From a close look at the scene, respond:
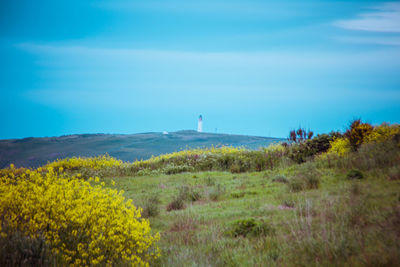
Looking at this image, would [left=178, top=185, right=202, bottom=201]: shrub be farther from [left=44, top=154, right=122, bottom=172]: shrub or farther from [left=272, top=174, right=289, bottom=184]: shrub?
[left=44, top=154, right=122, bottom=172]: shrub

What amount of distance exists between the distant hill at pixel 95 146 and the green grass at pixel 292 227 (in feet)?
85.7

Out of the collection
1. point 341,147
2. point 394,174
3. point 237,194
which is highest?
point 341,147

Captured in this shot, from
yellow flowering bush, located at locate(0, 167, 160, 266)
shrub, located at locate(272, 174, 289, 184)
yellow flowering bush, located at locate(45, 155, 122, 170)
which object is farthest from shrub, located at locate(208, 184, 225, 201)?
yellow flowering bush, located at locate(45, 155, 122, 170)

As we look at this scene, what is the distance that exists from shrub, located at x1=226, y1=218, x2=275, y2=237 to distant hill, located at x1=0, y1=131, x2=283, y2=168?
29.0 metres

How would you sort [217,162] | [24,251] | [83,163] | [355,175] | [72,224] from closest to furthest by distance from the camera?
1. [24,251]
2. [72,224]
3. [355,175]
4. [217,162]
5. [83,163]

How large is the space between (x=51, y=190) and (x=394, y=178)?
8388 millimetres

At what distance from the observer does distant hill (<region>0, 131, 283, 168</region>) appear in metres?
40.3

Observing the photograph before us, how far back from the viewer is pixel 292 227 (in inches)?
230

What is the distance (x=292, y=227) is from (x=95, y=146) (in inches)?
1892

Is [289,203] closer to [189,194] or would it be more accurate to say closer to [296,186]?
[296,186]

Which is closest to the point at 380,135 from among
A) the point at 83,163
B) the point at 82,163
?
the point at 83,163

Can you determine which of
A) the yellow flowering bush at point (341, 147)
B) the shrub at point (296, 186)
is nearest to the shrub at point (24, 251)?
the shrub at point (296, 186)

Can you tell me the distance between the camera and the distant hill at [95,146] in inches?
1587

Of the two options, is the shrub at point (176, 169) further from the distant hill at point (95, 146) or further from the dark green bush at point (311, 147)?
the distant hill at point (95, 146)
